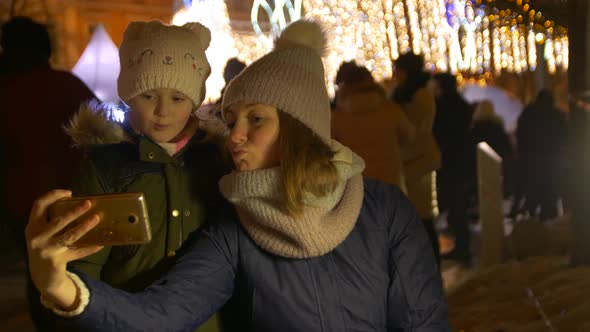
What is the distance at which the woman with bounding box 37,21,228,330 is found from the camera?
2.36 m

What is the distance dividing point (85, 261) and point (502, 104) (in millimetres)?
16897

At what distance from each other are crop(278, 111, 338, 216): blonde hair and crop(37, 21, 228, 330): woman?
0.35 meters

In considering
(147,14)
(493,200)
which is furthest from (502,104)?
(493,200)

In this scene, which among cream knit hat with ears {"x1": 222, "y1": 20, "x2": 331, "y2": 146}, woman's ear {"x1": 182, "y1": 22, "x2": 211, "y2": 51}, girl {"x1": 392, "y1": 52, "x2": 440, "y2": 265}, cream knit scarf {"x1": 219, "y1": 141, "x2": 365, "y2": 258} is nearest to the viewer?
cream knit scarf {"x1": 219, "y1": 141, "x2": 365, "y2": 258}

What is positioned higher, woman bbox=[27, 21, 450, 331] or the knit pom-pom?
the knit pom-pom

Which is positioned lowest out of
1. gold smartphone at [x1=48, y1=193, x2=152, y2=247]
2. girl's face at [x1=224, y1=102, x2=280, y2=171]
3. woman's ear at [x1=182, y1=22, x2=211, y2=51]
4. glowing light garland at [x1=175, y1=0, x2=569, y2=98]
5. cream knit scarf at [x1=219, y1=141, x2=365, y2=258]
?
cream knit scarf at [x1=219, y1=141, x2=365, y2=258]

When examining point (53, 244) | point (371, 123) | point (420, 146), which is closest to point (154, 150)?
point (53, 244)

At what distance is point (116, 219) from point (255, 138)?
0.64 metres

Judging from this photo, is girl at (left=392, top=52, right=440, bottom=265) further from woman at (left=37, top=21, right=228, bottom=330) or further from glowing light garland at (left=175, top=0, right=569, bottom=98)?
woman at (left=37, top=21, right=228, bottom=330)

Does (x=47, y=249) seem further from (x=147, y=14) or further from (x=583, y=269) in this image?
(x=147, y=14)

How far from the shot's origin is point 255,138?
2.30 m

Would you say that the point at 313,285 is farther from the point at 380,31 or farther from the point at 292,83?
the point at 380,31

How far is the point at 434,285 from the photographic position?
2.39 metres

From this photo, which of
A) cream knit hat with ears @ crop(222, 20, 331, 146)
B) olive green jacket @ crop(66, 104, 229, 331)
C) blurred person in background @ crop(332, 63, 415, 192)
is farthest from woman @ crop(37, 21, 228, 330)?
blurred person in background @ crop(332, 63, 415, 192)
